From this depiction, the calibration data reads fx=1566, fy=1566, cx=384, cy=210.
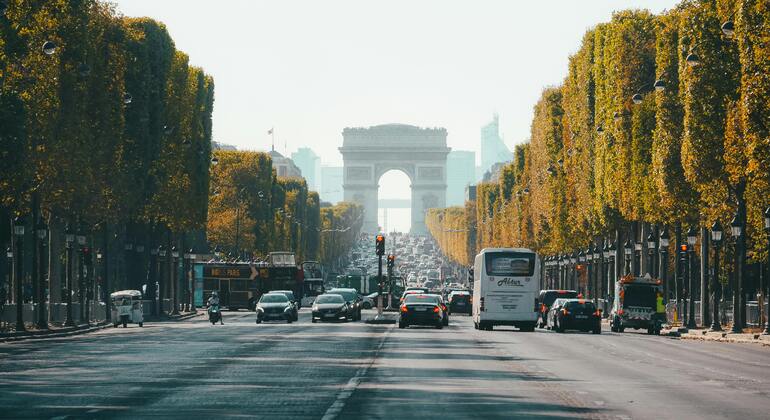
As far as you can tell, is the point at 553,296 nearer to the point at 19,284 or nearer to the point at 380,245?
the point at 380,245

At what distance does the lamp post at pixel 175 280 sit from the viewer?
9938 cm

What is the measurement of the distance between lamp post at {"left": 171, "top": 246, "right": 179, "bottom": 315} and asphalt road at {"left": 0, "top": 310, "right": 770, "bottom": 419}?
47.4 m

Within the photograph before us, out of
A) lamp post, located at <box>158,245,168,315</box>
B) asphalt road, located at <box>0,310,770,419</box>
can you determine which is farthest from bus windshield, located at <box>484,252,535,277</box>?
lamp post, located at <box>158,245,168,315</box>

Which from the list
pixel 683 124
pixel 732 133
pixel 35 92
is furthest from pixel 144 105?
pixel 732 133

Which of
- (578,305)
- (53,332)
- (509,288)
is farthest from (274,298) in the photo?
(53,332)

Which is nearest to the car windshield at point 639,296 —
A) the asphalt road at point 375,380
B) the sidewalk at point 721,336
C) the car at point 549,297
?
the sidewalk at point 721,336

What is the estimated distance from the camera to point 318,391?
88.3ft

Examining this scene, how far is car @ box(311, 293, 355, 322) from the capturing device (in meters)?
81.8

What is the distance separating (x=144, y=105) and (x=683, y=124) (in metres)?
29.3

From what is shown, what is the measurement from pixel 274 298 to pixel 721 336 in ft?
90.8

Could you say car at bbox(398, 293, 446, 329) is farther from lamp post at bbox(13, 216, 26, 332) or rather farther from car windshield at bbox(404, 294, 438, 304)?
lamp post at bbox(13, 216, 26, 332)

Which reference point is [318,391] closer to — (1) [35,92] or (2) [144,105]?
(1) [35,92]

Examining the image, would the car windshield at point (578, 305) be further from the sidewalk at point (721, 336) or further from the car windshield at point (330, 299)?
the car windshield at point (330, 299)

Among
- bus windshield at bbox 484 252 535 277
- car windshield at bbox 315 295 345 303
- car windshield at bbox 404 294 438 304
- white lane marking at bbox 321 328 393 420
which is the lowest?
white lane marking at bbox 321 328 393 420
